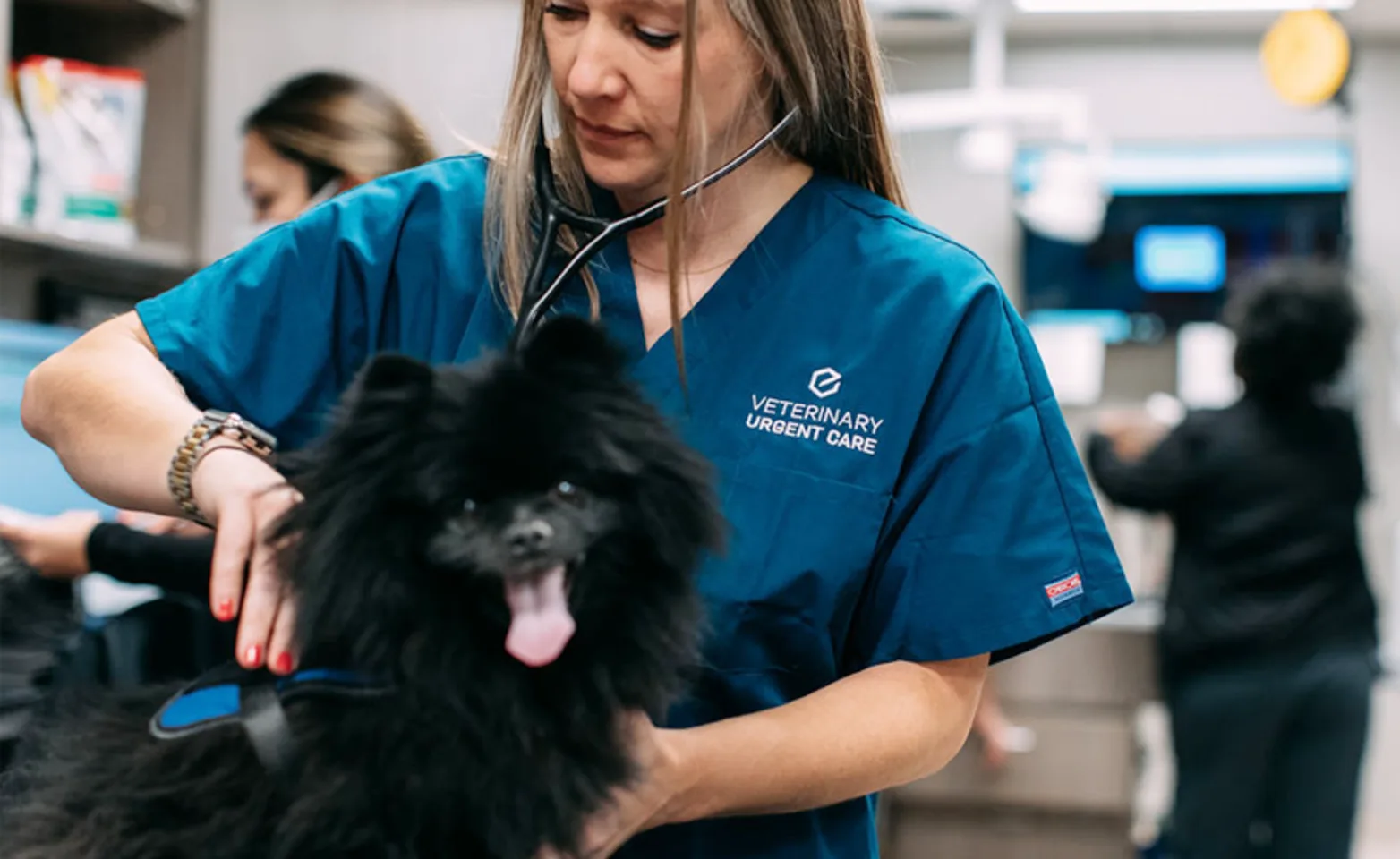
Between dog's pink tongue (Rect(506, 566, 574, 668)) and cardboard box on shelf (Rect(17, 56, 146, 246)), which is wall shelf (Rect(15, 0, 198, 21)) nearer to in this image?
cardboard box on shelf (Rect(17, 56, 146, 246))

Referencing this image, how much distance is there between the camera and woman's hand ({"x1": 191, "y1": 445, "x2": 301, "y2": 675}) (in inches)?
36.9

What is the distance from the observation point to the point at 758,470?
113 centimetres

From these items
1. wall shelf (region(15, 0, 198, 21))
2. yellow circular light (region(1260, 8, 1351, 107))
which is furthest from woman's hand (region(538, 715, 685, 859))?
yellow circular light (region(1260, 8, 1351, 107))

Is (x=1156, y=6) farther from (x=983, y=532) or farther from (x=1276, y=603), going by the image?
(x=983, y=532)

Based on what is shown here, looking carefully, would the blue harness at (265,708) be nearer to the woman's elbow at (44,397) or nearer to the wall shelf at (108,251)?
the woman's elbow at (44,397)

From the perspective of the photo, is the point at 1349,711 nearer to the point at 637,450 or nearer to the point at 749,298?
the point at 749,298

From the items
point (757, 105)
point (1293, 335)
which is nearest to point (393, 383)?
point (757, 105)

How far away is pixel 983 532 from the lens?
114cm

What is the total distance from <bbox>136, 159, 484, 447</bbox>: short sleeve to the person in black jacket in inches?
112

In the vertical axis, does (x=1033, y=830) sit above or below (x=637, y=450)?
below

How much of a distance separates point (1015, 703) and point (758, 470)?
142 inches

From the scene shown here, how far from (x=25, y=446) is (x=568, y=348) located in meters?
1.49

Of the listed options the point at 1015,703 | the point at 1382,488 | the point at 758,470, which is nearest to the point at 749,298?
the point at 758,470

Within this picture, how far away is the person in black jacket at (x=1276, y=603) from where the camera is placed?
3504mm
